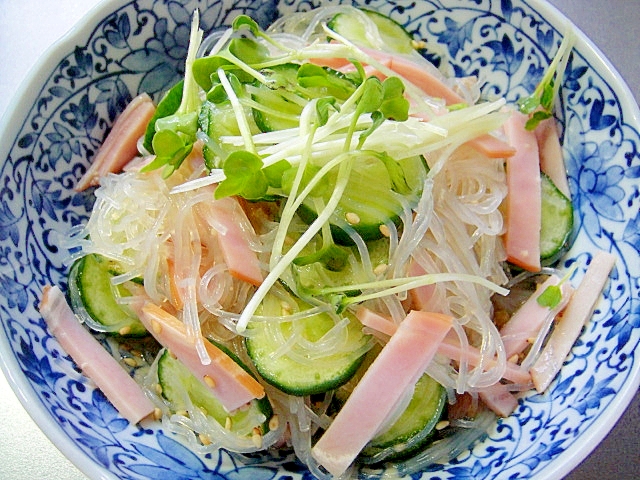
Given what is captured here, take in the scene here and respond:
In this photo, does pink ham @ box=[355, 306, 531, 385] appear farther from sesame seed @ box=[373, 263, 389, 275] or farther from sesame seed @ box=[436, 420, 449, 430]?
sesame seed @ box=[436, 420, 449, 430]

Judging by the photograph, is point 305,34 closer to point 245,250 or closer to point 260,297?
point 245,250

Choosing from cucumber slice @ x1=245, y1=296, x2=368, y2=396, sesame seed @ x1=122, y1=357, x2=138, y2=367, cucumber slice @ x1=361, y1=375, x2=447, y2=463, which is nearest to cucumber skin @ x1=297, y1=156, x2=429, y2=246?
cucumber slice @ x1=245, y1=296, x2=368, y2=396

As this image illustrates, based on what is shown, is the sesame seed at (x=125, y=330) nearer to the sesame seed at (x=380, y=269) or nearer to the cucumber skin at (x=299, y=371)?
the cucumber skin at (x=299, y=371)

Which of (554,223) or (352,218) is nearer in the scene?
(352,218)

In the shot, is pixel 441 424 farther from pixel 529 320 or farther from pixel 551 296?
pixel 551 296

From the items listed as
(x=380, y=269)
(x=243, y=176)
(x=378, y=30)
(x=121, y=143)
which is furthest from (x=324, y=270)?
(x=378, y=30)

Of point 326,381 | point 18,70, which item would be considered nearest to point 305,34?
point 326,381

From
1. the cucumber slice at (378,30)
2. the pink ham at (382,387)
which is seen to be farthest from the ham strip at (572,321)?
the cucumber slice at (378,30)
